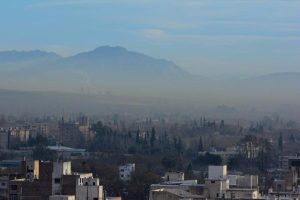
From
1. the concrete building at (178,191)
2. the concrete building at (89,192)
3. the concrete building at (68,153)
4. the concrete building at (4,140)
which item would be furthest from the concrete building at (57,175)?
the concrete building at (4,140)

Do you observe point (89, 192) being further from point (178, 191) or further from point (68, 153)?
point (68, 153)

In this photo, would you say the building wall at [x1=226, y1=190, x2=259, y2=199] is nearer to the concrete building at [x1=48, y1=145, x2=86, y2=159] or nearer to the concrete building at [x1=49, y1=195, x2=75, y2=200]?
the concrete building at [x1=49, y1=195, x2=75, y2=200]

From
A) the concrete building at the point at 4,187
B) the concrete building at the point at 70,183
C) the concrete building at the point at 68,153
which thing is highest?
the concrete building at the point at 68,153

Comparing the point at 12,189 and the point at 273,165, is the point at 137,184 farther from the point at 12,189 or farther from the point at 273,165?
the point at 273,165

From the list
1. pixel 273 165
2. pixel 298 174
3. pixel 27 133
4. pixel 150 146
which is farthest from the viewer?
pixel 27 133

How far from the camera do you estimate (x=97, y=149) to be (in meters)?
124

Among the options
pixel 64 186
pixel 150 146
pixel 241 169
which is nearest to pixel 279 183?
pixel 64 186

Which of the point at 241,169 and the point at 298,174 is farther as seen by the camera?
the point at 241,169

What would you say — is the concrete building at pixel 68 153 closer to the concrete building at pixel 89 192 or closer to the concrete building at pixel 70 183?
the concrete building at pixel 70 183

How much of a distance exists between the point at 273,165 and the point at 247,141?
18.6 feet

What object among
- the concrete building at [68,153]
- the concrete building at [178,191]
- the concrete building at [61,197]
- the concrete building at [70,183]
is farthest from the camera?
the concrete building at [68,153]

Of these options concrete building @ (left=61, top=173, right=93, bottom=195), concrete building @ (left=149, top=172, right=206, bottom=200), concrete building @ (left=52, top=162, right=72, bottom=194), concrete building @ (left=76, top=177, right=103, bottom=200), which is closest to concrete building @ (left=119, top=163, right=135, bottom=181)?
concrete building @ (left=149, top=172, right=206, bottom=200)

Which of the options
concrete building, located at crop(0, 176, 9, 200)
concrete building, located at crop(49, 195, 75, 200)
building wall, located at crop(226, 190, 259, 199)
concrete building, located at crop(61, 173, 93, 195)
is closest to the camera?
concrete building, located at crop(49, 195, 75, 200)

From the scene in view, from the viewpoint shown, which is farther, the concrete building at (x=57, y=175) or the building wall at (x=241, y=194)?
the building wall at (x=241, y=194)
